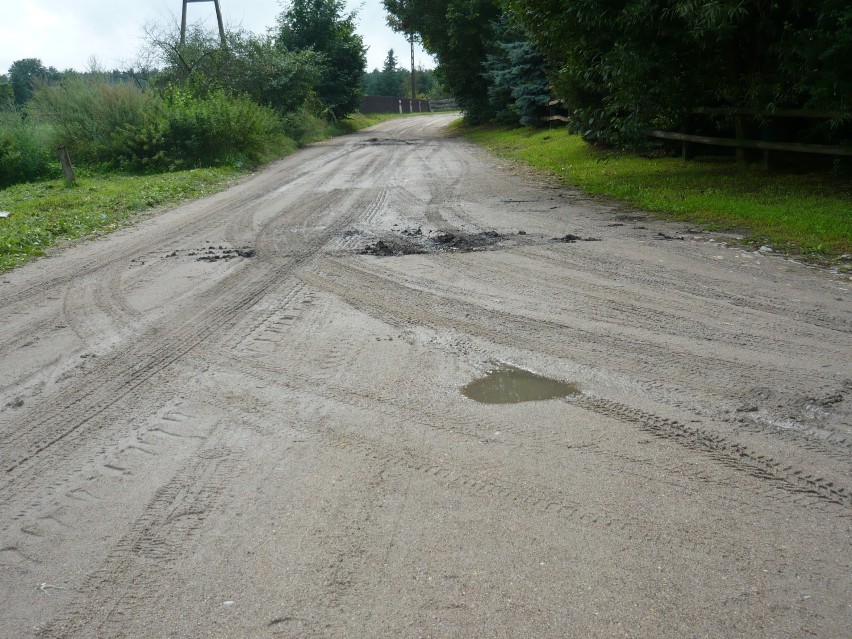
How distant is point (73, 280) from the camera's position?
311 inches

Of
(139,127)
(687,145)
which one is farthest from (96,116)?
(687,145)

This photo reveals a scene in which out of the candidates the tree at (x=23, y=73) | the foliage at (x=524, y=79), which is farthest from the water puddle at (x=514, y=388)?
the tree at (x=23, y=73)

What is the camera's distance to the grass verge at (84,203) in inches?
393

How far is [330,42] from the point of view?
40.8 metres

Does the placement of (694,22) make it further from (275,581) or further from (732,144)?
(275,581)

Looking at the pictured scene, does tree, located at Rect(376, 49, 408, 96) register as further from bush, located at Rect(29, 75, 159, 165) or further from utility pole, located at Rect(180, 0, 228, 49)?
bush, located at Rect(29, 75, 159, 165)

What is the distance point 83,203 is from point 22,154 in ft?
28.8

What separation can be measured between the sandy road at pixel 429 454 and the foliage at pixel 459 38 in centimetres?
2953

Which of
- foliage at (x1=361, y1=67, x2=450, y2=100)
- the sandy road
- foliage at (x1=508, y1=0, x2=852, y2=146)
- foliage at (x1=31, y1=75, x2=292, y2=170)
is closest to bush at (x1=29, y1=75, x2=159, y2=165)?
foliage at (x1=31, y1=75, x2=292, y2=170)

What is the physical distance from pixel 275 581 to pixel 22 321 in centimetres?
481

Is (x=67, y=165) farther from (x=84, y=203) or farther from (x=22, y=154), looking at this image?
(x=22, y=154)

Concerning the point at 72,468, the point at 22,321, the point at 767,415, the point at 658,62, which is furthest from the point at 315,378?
the point at 658,62

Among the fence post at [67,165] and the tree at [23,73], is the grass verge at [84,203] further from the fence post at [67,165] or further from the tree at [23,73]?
the tree at [23,73]

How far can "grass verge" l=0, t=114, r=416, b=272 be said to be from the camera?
9992 millimetres
